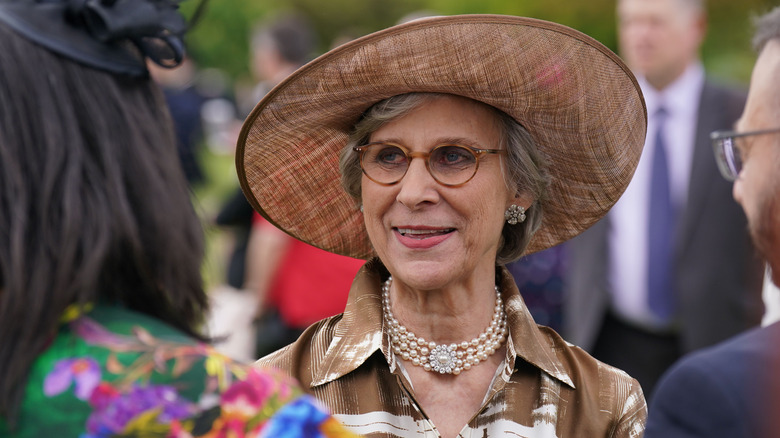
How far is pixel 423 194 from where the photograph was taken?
105 inches

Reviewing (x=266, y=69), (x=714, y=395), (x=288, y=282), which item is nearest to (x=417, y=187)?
(x=714, y=395)

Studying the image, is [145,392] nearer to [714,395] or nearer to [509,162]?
[714,395]

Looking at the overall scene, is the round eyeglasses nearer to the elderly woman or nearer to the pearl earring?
the elderly woman

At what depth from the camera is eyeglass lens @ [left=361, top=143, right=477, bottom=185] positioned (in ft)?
8.79

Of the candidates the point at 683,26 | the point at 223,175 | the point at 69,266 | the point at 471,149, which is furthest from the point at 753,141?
the point at 223,175

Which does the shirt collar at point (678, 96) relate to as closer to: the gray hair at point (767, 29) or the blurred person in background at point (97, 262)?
the gray hair at point (767, 29)

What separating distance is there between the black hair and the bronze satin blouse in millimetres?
902

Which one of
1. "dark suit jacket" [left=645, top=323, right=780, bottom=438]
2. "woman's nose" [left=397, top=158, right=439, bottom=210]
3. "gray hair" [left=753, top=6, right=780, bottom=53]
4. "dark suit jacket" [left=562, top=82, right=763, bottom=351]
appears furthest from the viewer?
"dark suit jacket" [left=562, top=82, right=763, bottom=351]

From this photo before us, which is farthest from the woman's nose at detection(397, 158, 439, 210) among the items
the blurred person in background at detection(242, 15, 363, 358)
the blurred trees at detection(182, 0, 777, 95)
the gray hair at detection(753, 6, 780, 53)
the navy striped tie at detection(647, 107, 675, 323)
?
the blurred trees at detection(182, 0, 777, 95)

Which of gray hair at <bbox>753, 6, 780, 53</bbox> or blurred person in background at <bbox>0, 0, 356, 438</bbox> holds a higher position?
gray hair at <bbox>753, 6, 780, 53</bbox>

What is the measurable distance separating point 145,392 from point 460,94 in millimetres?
1430

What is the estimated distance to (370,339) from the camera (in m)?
2.64

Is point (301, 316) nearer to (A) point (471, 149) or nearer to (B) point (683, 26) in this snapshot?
(B) point (683, 26)

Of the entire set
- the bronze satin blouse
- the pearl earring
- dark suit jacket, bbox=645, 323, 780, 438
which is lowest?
the bronze satin blouse
